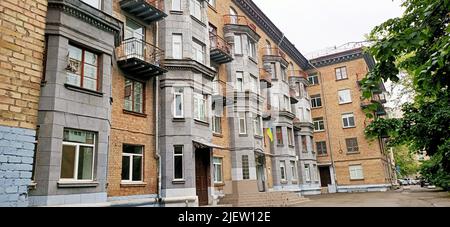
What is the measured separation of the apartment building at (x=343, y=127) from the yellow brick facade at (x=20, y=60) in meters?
35.6

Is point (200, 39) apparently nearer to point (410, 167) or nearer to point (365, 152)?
point (365, 152)

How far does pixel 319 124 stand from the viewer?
130ft

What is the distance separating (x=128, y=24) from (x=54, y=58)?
6.22 metres

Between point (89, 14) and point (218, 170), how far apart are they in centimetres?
1284

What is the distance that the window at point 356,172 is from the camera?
36.2 m

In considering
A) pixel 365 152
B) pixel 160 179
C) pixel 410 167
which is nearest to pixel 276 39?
pixel 365 152

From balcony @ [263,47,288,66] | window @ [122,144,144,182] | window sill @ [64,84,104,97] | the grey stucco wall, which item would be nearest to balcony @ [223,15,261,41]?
balcony @ [263,47,288,66]

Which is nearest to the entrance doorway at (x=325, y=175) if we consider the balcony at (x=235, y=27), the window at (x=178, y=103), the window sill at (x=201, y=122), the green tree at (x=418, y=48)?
the balcony at (x=235, y=27)

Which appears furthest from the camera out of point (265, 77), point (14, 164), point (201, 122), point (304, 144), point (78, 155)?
point (304, 144)

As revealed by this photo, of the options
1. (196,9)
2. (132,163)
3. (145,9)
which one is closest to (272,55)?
(196,9)

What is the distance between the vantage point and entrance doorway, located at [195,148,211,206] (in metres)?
17.5

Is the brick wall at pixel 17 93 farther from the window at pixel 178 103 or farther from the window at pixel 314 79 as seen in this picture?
the window at pixel 314 79

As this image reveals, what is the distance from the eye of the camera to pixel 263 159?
2589 centimetres

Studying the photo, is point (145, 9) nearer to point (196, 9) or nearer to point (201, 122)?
point (196, 9)
